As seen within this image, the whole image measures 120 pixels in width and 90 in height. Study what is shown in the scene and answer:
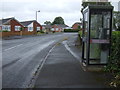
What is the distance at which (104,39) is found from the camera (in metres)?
9.04

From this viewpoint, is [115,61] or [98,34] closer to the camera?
[115,61]

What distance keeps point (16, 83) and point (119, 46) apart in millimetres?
3728

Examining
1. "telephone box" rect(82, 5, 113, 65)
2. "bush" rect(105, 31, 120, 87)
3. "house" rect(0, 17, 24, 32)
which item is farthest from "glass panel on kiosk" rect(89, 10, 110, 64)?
"house" rect(0, 17, 24, 32)

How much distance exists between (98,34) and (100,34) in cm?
12

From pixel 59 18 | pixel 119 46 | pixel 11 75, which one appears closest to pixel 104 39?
pixel 119 46

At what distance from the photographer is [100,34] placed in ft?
30.9

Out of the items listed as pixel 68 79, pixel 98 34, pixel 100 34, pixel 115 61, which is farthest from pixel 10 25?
pixel 68 79

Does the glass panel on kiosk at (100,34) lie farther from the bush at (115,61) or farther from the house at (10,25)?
the house at (10,25)

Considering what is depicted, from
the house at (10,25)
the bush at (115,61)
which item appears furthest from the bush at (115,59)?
the house at (10,25)

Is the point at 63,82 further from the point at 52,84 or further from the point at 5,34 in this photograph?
the point at 5,34

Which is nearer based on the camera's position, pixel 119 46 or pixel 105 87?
pixel 105 87

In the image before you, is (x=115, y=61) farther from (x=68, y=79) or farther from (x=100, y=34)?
(x=68, y=79)

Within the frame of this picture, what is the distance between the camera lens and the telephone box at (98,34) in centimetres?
888

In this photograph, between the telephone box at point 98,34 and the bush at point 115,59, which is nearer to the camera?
the bush at point 115,59
